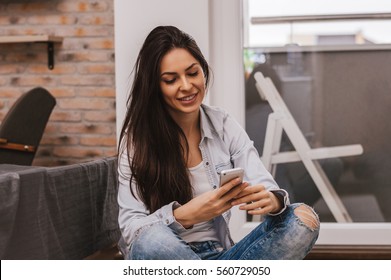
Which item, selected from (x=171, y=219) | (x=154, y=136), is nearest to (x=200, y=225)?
(x=171, y=219)

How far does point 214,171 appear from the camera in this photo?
1466 mm

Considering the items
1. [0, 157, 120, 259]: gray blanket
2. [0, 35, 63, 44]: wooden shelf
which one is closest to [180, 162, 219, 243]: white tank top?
[0, 157, 120, 259]: gray blanket

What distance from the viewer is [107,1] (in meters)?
2.37

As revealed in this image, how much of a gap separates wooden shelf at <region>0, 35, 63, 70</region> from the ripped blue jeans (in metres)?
1.35

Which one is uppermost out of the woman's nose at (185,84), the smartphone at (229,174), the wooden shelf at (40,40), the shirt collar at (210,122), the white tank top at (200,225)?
the wooden shelf at (40,40)

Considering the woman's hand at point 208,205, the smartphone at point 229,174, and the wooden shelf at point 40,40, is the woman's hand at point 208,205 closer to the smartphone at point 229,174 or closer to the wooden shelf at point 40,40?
the smartphone at point 229,174

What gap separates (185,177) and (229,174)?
0.79 feet

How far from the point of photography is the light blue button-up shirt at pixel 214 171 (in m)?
1.35

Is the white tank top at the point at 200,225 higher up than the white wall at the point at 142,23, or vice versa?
the white wall at the point at 142,23

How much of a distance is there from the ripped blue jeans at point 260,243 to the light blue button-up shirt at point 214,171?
1.5 inches

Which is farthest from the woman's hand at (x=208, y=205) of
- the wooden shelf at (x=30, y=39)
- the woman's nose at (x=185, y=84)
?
the wooden shelf at (x=30, y=39)

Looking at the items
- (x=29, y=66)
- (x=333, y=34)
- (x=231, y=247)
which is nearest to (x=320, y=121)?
(x=333, y=34)

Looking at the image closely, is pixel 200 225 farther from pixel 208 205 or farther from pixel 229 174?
pixel 229 174

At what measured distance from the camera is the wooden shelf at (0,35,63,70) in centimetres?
234
